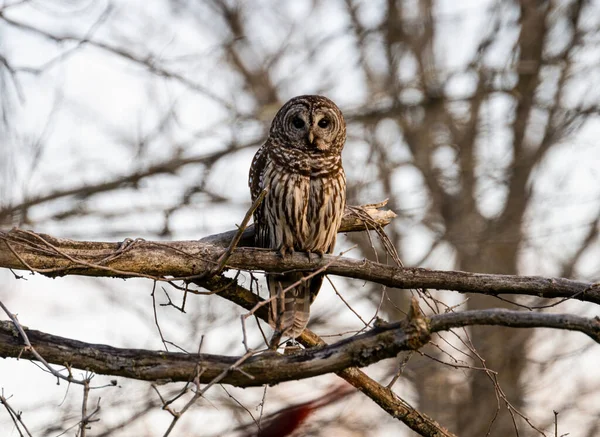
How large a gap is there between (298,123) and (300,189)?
695 millimetres

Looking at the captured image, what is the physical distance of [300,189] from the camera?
546 cm

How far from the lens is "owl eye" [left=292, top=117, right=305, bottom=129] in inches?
233

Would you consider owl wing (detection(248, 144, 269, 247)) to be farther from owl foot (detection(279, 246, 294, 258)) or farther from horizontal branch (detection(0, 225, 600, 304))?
horizontal branch (detection(0, 225, 600, 304))

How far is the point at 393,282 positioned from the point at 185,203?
19.5ft

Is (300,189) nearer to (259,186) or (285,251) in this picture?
(259,186)

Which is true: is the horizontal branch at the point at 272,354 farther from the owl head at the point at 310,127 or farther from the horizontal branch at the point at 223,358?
the owl head at the point at 310,127

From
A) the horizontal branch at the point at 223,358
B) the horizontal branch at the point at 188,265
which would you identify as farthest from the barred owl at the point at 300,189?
the horizontal branch at the point at 223,358

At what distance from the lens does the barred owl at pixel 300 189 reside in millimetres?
5367

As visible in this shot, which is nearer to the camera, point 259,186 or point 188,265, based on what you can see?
point 188,265

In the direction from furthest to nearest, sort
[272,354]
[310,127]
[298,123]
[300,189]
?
[298,123]
[310,127]
[300,189]
[272,354]

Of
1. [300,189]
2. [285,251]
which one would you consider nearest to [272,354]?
[285,251]

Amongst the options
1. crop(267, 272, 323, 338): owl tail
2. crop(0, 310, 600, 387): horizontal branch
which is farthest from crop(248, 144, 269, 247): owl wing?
crop(0, 310, 600, 387): horizontal branch

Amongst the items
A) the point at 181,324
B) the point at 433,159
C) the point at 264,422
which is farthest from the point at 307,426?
the point at 433,159

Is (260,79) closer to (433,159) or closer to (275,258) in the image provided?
(433,159)
